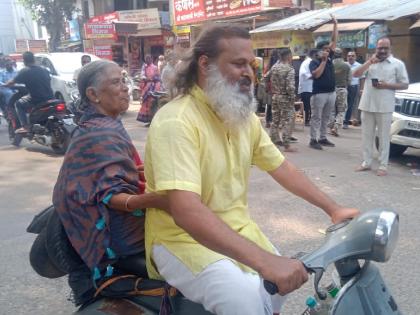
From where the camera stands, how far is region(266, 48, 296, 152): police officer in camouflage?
8.06 meters

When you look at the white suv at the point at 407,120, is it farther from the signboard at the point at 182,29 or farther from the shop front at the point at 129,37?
the shop front at the point at 129,37

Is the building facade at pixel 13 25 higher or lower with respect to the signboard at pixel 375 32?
higher

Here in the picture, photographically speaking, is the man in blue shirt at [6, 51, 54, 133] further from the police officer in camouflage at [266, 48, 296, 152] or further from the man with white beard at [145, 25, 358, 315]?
the man with white beard at [145, 25, 358, 315]

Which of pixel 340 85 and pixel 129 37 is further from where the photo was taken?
pixel 129 37

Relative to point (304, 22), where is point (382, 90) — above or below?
below

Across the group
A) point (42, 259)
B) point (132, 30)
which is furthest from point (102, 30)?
point (42, 259)

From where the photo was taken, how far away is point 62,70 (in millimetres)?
12797

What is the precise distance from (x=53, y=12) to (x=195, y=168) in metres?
35.2

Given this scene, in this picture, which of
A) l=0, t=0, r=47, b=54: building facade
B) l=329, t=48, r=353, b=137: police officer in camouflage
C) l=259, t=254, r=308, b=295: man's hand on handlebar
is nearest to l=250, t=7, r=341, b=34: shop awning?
l=329, t=48, r=353, b=137: police officer in camouflage

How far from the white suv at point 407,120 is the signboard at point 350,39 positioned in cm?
467

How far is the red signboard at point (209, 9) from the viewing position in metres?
16.5

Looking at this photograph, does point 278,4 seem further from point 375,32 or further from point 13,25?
point 13,25

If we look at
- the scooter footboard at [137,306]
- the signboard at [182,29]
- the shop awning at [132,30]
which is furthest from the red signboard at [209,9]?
the scooter footboard at [137,306]

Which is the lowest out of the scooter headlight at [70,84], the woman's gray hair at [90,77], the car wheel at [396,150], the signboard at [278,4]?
the car wheel at [396,150]
